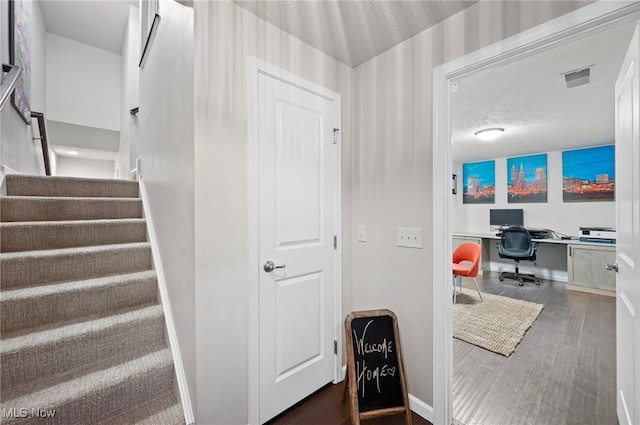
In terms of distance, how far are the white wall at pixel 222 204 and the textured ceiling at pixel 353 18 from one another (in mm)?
143

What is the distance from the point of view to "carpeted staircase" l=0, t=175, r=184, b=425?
1233 mm

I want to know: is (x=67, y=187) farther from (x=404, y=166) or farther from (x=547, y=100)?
(x=547, y=100)

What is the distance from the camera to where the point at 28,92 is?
268cm

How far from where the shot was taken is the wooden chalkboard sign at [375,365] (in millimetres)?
1505

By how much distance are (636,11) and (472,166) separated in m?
5.53

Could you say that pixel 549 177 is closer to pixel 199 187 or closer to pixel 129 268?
pixel 199 187

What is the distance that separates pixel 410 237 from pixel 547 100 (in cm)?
256

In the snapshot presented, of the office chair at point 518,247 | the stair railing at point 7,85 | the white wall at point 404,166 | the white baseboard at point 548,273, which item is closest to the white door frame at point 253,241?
the white wall at point 404,166

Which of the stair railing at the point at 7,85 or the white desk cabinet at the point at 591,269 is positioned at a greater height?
the stair railing at the point at 7,85

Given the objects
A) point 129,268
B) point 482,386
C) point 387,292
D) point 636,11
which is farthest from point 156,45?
point 482,386

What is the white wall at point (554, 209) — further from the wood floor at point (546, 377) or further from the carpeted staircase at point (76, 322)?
the carpeted staircase at point (76, 322)

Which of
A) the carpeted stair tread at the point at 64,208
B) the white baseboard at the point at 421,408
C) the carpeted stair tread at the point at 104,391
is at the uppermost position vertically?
the carpeted stair tread at the point at 64,208

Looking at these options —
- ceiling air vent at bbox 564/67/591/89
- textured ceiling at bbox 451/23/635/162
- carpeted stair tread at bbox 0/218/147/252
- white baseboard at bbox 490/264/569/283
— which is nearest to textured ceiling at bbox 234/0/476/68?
textured ceiling at bbox 451/23/635/162

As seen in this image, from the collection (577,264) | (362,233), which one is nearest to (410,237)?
(362,233)
